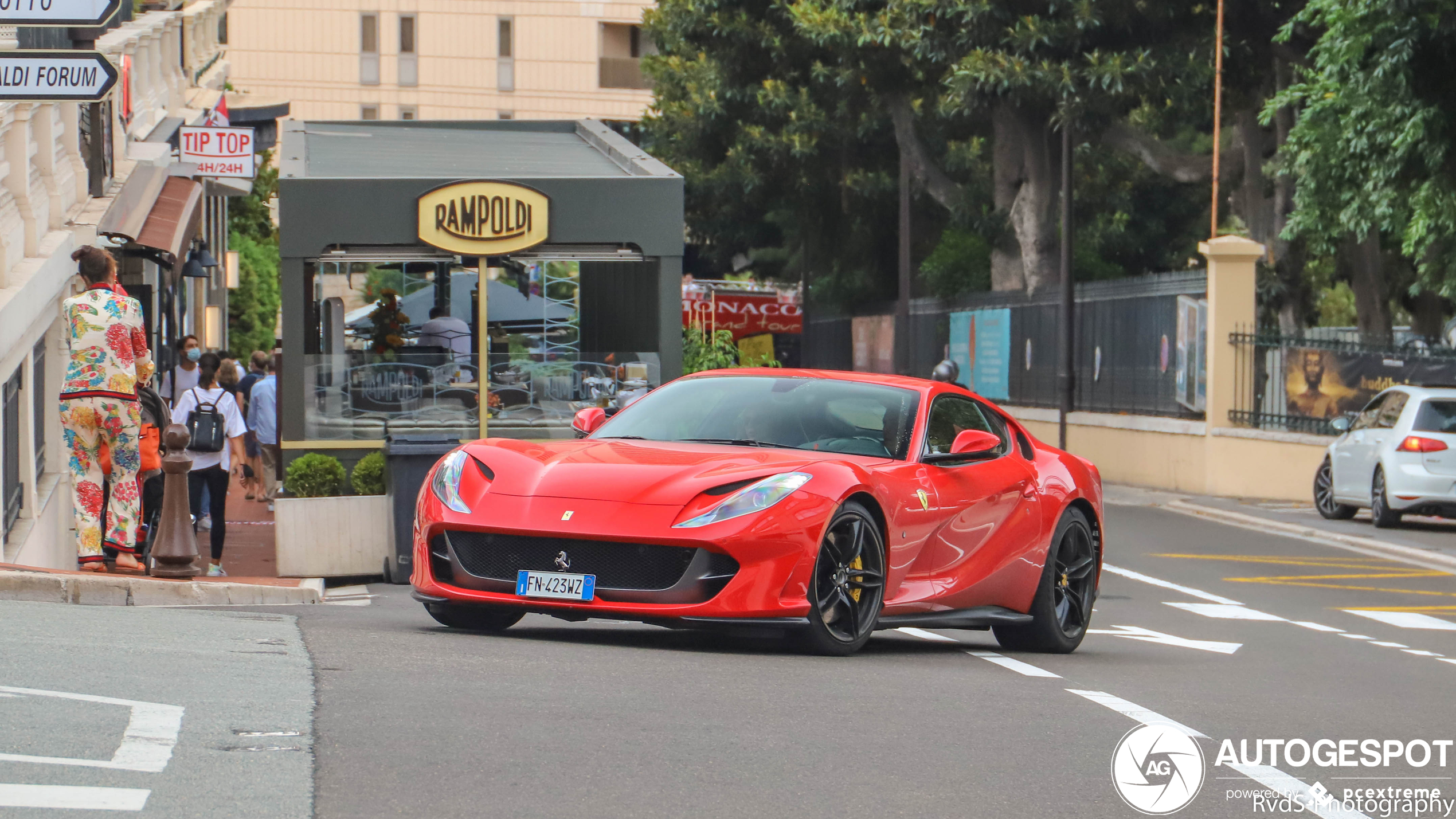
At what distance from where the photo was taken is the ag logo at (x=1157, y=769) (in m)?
5.62

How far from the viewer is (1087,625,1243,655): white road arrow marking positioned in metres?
11.4

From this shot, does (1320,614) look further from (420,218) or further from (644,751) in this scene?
(644,751)

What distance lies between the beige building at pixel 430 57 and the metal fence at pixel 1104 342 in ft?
71.5

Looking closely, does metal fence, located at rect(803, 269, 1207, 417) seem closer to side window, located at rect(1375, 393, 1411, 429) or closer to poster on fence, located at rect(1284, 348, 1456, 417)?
poster on fence, located at rect(1284, 348, 1456, 417)

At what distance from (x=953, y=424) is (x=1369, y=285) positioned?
2195cm

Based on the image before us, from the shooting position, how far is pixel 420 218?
16.3 m

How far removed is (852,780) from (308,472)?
9777mm

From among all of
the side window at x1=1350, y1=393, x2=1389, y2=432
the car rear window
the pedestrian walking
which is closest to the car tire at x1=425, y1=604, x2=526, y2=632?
the pedestrian walking

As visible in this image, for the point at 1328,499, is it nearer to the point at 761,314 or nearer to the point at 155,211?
the point at 155,211

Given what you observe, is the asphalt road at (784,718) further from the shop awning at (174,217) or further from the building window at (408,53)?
the building window at (408,53)

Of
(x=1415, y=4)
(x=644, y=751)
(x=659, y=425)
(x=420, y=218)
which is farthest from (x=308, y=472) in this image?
(x=1415, y=4)

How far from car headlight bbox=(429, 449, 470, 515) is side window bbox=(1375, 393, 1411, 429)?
1457 centimetres

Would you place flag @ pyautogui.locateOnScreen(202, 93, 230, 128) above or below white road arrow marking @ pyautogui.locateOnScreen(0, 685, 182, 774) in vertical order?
above

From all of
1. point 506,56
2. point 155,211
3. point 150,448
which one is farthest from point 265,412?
point 506,56
